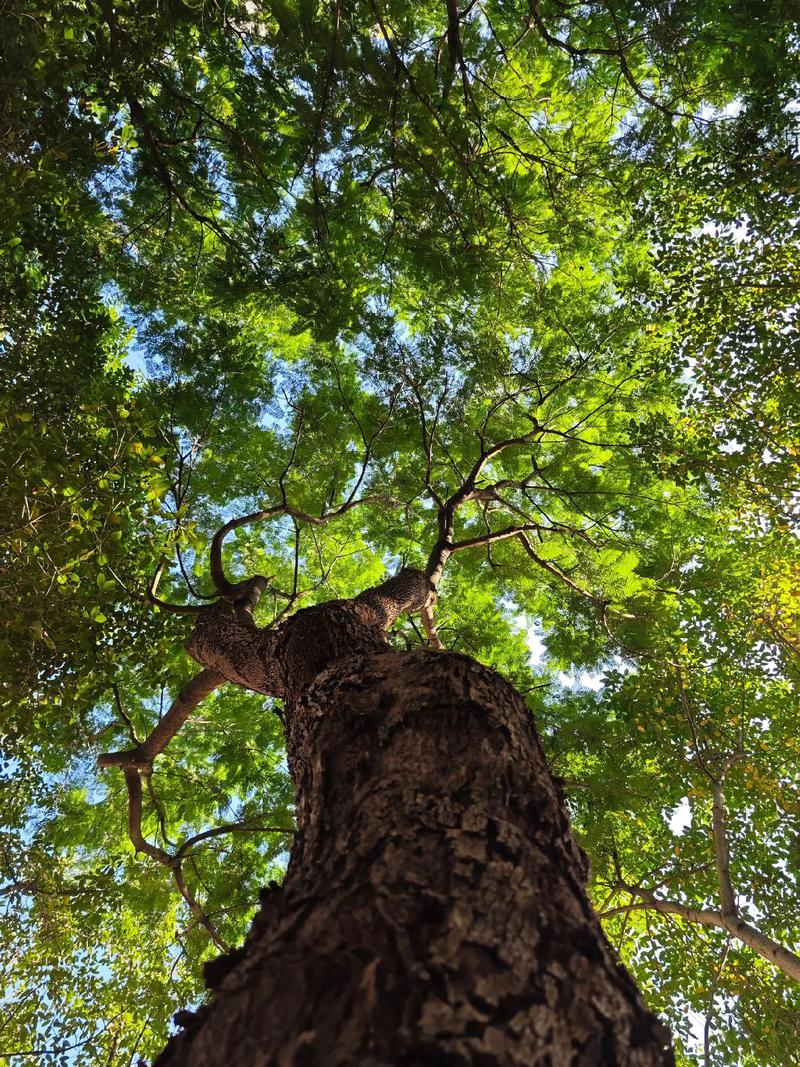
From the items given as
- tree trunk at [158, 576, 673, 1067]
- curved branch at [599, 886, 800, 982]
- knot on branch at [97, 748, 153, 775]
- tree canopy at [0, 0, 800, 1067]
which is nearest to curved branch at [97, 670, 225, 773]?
knot on branch at [97, 748, 153, 775]

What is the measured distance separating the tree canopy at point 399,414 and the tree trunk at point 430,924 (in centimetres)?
256

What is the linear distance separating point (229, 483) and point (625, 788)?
607cm

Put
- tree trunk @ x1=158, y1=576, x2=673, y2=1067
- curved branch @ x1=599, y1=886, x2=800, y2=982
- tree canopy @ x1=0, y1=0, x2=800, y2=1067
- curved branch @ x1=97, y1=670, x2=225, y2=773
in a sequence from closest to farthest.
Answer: tree trunk @ x1=158, y1=576, x2=673, y2=1067, curved branch @ x1=599, y1=886, x2=800, y2=982, curved branch @ x1=97, y1=670, x2=225, y2=773, tree canopy @ x1=0, y1=0, x2=800, y2=1067

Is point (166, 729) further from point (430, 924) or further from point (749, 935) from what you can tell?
Result: point (749, 935)

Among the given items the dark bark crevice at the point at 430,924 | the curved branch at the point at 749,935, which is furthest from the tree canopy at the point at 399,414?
the dark bark crevice at the point at 430,924

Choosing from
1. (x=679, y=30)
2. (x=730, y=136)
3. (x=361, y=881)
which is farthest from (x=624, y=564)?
(x=361, y=881)

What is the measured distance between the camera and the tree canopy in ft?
14.8

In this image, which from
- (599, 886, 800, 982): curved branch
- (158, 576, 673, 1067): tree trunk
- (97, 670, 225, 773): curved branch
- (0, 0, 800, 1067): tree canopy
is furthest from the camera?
(0, 0, 800, 1067): tree canopy

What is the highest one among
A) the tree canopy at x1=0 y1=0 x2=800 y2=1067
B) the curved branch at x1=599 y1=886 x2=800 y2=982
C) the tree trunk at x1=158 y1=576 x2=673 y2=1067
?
the tree canopy at x1=0 y1=0 x2=800 y2=1067

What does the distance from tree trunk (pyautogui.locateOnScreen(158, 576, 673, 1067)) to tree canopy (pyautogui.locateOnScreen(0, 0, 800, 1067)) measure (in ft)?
8.39

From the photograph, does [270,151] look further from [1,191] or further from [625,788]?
[625,788]

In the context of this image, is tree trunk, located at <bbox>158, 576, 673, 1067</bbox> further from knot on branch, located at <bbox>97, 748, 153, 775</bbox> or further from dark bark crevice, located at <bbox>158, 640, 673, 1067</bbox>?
knot on branch, located at <bbox>97, 748, 153, 775</bbox>

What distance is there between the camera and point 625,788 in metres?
6.23

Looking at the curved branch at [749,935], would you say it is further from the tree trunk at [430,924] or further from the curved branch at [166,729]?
the curved branch at [166,729]
